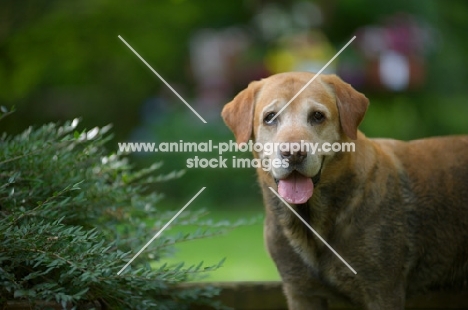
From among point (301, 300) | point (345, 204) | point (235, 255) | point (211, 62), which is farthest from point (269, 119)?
point (211, 62)

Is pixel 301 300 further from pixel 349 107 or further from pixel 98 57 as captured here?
pixel 98 57

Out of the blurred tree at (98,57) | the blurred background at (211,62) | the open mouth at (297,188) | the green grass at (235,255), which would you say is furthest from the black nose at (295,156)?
the blurred tree at (98,57)

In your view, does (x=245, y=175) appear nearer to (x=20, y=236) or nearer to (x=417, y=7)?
(x=417, y=7)

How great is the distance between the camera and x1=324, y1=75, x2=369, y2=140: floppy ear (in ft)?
14.6

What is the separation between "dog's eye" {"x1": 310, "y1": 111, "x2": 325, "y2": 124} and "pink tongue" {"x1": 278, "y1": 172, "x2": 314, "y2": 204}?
31cm

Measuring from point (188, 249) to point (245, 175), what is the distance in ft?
11.4

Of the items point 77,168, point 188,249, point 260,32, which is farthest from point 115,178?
point 260,32

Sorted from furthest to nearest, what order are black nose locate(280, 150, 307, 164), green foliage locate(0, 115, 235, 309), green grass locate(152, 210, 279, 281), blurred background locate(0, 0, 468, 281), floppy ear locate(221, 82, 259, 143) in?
blurred background locate(0, 0, 468, 281) → green grass locate(152, 210, 279, 281) → floppy ear locate(221, 82, 259, 143) → black nose locate(280, 150, 307, 164) → green foliage locate(0, 115, 235, 309)

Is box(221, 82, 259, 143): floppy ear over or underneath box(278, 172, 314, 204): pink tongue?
over

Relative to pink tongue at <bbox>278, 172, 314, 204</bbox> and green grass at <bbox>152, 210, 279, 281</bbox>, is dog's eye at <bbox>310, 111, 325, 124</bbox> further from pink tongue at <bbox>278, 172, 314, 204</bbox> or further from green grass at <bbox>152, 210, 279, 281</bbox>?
green grass at <bbox>152, 210, 279, 281</bbox>

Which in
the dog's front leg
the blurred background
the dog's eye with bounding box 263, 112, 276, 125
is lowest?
the blurred background

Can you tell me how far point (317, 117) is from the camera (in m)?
4.45

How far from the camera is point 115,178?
199 inches

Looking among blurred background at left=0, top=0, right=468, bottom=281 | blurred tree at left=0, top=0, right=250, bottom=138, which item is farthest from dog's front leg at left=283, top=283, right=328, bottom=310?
blurred tree at left=0, top=0, right=250, bottom=138
